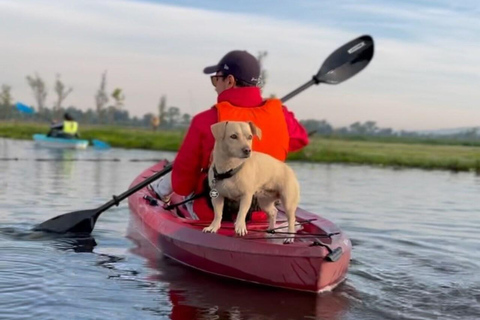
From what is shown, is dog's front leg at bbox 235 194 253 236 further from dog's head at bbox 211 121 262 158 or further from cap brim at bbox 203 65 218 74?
cap brim at bbox 203 65 218 74

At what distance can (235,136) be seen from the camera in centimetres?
490

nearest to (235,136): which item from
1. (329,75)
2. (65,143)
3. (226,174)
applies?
(226,174)

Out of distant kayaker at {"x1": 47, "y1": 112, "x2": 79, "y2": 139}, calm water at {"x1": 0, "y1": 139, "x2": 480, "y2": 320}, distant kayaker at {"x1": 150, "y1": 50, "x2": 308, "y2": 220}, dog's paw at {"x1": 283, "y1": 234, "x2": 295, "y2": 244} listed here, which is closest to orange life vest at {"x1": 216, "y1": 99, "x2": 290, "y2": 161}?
distant kayaker at {"x1": 150, "y1": 50, "x2": 308, "y2": 220}

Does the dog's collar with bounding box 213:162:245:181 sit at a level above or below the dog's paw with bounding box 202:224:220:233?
above

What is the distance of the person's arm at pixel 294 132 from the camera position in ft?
19.2

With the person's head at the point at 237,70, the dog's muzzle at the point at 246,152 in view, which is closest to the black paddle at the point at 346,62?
the person's head at the point at 237,70

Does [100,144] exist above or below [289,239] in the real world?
above

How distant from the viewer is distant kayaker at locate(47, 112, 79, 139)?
2717 cm

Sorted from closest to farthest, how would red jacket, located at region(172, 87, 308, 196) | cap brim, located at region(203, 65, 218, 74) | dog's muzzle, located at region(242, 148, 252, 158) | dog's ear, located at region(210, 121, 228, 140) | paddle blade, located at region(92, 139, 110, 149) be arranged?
dog's muzzle, located at region(242, 148, 252, 158) < dog's ear, located at region(210, 121, 228, 140) < red jacket, located at region(172, 87, 308, 196) < cap brim, located at region(203, 65, 218, 74) < paddle blade, located at region(92, 139, 110, 149)

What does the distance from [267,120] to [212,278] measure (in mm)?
1302

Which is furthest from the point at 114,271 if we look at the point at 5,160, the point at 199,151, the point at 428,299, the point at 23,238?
the point at 5,160

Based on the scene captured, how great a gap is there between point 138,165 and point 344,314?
1489 cm

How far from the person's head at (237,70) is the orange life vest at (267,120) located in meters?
0.23

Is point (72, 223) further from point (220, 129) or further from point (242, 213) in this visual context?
point (220, 129)
